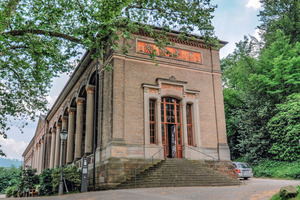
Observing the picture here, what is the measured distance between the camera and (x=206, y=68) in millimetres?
20109

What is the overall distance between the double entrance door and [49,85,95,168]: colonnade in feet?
16.4

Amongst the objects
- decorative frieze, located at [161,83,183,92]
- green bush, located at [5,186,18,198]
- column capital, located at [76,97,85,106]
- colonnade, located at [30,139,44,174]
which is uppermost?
column capital, located at [76,97,85,106]

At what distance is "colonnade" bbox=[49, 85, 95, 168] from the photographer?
63.3 ft

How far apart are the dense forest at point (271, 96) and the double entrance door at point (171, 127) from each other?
32.7 ft

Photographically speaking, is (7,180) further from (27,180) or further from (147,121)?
(147,121)

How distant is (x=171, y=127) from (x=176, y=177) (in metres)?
4.60

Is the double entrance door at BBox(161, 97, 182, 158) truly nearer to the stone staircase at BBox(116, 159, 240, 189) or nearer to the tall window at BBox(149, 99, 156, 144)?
the tall window at BBox(149, 99, 156, 144)

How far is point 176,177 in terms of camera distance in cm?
1462

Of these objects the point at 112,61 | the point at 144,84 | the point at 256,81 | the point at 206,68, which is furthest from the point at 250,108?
the point at 112,61

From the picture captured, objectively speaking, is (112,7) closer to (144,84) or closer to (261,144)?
(144,84)

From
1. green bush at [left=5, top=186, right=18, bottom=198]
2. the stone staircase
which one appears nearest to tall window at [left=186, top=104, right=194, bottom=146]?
the stone staircase

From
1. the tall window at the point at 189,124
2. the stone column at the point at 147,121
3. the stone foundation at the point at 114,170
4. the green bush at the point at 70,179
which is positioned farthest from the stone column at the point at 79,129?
the tall window at the point at 189,124

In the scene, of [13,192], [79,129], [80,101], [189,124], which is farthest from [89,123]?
[13,192]

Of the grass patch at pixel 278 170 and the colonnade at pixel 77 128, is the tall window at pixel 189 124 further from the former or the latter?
the grass patch at pixel 278 170
